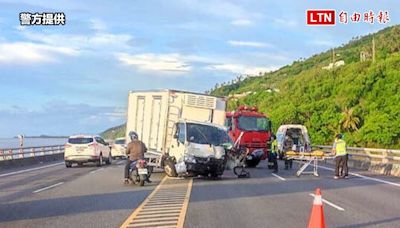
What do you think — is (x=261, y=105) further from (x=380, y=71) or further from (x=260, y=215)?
(x=260, y=215)

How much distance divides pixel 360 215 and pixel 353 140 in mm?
60977

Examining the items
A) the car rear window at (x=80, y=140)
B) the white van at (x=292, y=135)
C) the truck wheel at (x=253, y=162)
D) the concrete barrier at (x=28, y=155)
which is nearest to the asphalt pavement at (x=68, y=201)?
the truck wheel at (x=253, y=162)

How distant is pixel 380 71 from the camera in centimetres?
7731

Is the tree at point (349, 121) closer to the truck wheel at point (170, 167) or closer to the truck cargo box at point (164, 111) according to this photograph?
the truck cargo box at point (164, 111)

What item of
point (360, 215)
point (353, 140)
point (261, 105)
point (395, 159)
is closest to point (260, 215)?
Result: point (360, 215)

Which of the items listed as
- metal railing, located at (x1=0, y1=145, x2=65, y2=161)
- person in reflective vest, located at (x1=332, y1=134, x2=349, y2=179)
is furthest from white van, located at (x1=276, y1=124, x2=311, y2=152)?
metal railing, located at (x1=0, y1=145, x2=65, y2=161)

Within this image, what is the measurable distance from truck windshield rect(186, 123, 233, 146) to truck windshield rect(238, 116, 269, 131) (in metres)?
9.27

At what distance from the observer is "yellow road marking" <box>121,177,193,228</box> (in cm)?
1128

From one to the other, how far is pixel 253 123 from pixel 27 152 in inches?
561

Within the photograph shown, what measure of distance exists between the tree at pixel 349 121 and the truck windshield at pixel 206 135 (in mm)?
55832

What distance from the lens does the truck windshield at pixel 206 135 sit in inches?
887

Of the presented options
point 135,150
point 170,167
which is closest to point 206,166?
point 170,167

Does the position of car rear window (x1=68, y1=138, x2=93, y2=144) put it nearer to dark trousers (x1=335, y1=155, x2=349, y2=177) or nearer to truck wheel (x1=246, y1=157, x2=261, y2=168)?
truck wheel (x1=246, y1=157, x2=261, y2=168)

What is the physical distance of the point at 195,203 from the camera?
1445 centimetres
